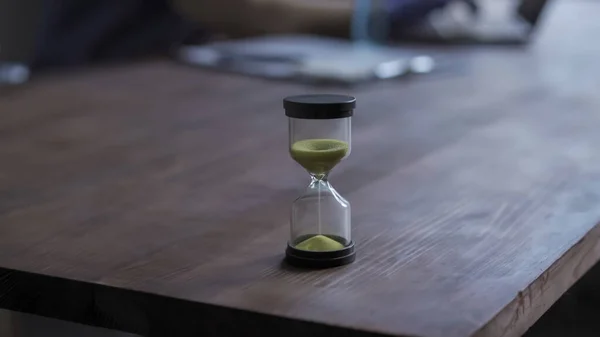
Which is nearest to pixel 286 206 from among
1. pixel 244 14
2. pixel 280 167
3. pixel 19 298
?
pixel 280 167

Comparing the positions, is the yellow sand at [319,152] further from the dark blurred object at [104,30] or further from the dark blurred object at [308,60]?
the dark blurred object at [104,30]

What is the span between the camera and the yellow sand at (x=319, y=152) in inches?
31.4

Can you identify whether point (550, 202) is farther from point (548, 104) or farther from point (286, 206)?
point (548, 104)

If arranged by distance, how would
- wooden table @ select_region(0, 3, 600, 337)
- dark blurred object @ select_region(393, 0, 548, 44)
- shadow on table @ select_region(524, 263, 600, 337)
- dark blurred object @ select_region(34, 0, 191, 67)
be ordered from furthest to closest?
1. dark blurred object @ select_region(393, 0, 548, 44)
2. dark blurred object @ select_region(34, 0, 191, 67)
3. shadow on table @ select_region(524, 263, 600, 337)
4. wooden table @ select_region(0, 3, 600, 337)

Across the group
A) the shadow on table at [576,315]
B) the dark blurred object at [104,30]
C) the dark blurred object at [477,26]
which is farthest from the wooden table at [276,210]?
the dark blurred object at [477,26]

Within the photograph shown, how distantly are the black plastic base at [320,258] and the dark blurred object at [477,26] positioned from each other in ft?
5.47

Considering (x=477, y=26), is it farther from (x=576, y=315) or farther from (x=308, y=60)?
(x=576, y=315)

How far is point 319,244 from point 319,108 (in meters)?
0.12

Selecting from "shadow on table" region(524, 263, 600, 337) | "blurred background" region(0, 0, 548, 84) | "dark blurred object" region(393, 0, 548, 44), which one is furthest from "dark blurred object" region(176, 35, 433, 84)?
"shadow on table" region(524, 263, 600, 337)

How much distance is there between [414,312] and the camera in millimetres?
705

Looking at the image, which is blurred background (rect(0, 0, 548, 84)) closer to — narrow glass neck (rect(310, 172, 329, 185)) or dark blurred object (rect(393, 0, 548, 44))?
dark blurred object (rect(393, 0, 548, 44))

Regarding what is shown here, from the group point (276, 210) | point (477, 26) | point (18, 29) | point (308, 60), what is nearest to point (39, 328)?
point (276, 210)

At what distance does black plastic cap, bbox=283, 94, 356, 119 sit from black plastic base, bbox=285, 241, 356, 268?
11 centimetres

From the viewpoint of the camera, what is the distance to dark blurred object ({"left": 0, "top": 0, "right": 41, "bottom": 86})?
2.35 m
